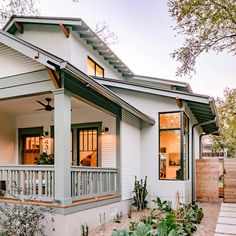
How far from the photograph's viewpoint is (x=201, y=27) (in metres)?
9.77

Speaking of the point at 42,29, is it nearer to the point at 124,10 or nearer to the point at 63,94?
the point at 124,10

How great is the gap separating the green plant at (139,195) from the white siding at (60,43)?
15.4 feet

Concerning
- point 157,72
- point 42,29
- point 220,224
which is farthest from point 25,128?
point 157,72

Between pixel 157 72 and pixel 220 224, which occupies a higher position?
pixel 157 72

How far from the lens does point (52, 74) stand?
612cm

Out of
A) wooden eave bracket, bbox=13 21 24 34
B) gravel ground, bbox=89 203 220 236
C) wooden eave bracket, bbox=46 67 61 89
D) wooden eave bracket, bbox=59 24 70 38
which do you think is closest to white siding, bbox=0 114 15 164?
wooden eave bracket, bbox=13 21 24 34

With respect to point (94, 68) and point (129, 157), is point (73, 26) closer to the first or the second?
point (94, 68)

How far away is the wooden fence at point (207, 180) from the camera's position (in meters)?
12.1

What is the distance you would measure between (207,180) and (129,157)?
4441 mm

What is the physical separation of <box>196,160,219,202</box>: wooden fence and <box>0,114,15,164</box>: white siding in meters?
7.70

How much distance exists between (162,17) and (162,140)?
22.1 feet

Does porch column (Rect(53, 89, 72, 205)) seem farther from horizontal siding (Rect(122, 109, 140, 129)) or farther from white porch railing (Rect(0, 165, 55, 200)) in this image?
horizontal siding (Rect(122, 109, 140, 129))

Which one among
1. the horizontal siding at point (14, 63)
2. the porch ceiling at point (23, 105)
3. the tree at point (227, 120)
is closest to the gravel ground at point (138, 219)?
the porch ceiling at point (23, 105)

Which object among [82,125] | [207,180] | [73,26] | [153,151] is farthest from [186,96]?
[73,26]
